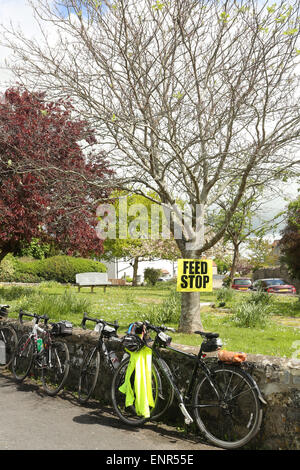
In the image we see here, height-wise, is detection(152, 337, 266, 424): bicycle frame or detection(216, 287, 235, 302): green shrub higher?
detection(216, 287, 235, 302): green shrub

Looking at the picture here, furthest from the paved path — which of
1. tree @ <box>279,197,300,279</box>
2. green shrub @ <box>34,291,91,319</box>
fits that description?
tree @ <box>279,197,300,279</box>

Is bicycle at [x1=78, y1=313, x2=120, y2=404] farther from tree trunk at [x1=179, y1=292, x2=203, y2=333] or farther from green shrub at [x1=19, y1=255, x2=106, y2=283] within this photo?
green shrub at [x1=19, y1=255, x2=106, y2=283]

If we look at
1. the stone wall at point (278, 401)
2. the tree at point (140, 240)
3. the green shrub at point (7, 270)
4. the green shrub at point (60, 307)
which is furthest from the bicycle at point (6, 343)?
the tree at point (140, 240)

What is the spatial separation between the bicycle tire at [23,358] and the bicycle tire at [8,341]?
0.37 meters

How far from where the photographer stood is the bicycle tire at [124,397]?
4898 mm

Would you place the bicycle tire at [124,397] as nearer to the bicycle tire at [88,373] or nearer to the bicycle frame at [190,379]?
the bicycle frame at [190,379]

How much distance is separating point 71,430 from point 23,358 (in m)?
2.66

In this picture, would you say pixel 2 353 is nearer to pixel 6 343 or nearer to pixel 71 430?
pixel 6 343

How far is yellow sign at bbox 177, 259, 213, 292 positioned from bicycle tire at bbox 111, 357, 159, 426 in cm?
239

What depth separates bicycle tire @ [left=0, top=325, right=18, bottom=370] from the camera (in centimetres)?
770

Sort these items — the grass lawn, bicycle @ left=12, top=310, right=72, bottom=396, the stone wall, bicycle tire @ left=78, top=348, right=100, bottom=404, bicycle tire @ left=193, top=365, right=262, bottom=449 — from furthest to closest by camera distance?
the grass lawn
bicycle @ left=12, top=310, right=72, bottom=396
bicycle tire @ left=78, top=348, right=100, bottom=404
bicycle tire @ left=193, top=365, right=262, bottom=449
the stone wall

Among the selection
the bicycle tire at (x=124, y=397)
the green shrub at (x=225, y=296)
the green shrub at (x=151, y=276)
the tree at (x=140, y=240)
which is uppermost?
the tree at (x=140, y=240)
